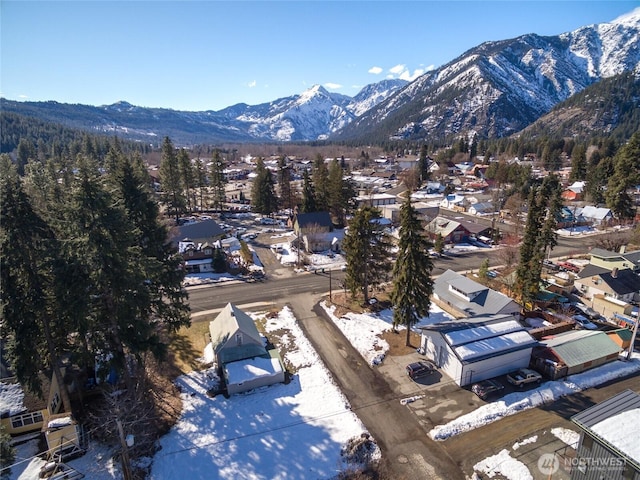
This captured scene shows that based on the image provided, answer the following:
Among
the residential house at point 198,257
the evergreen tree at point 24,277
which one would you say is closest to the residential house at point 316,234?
the residential house at point 198,257

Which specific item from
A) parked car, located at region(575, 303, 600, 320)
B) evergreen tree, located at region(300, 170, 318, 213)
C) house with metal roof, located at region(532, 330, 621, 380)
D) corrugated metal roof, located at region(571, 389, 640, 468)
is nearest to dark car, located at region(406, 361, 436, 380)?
house with metal roof, located at region(532, 330, 621, 380)

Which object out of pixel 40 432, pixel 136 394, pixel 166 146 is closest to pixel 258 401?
pixel 136 394

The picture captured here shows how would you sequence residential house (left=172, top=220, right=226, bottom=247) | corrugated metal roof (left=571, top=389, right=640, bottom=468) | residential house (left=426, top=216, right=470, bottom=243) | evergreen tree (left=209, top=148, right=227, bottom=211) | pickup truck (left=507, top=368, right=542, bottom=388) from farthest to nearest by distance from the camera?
evergreen tree (left=209, top=148, right=227, bottom=211) < residential house (left=426, top=216, right=470, bottom=243) < residential house (left=172, top=220, right=226, bottom=247) < pickup truck (left=507, top=368, right=542, bottom=388) < corrugated metal roof (left=571, top=389, right=640, bottom=468)

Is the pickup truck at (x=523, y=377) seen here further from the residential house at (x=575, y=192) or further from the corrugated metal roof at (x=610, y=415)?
the residential house at (x=575, y=192)

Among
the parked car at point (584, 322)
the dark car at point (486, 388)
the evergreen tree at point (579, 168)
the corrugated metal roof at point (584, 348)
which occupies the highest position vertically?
the evergreen tree at point (579, 168)

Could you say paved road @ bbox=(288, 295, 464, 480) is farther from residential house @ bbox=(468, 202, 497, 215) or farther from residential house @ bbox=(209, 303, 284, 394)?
residential house @ bbox=(468, 202, 497, 215)

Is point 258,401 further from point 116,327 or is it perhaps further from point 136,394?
point 116,327
